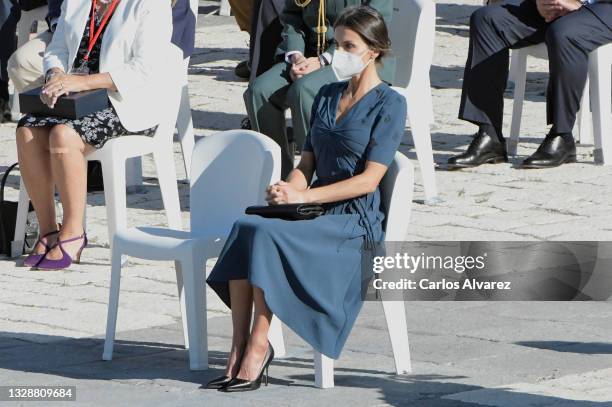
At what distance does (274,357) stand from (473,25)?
3.73 meters

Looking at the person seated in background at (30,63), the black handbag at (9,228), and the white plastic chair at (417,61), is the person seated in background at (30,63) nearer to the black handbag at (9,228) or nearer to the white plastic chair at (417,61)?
the black handbag at (9,228)

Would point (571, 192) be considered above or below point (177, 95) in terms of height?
below

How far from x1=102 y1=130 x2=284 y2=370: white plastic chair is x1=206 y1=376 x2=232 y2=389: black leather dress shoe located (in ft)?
0.94

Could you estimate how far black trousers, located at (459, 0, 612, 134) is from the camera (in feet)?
28.2

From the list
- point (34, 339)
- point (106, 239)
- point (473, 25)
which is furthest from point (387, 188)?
point (473, 25)

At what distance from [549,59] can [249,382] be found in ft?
13.4

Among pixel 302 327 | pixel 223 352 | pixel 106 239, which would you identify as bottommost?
pixel 106 239

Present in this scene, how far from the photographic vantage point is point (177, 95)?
7.52m

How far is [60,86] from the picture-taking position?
23.6 feet

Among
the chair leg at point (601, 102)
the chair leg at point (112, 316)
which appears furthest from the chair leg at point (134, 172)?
the chair leg at point (112, 316)

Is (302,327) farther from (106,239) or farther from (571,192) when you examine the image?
(571,192)

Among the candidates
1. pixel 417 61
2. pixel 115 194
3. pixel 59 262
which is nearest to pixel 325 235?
pixel 115 194

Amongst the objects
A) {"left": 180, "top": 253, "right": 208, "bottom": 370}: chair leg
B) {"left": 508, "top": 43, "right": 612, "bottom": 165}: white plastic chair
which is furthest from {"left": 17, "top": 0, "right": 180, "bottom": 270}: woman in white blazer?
{"left": 508, "top": 43, "right": 612, "bottom": 165}: white plastic chair

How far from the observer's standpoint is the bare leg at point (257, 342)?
518cm
